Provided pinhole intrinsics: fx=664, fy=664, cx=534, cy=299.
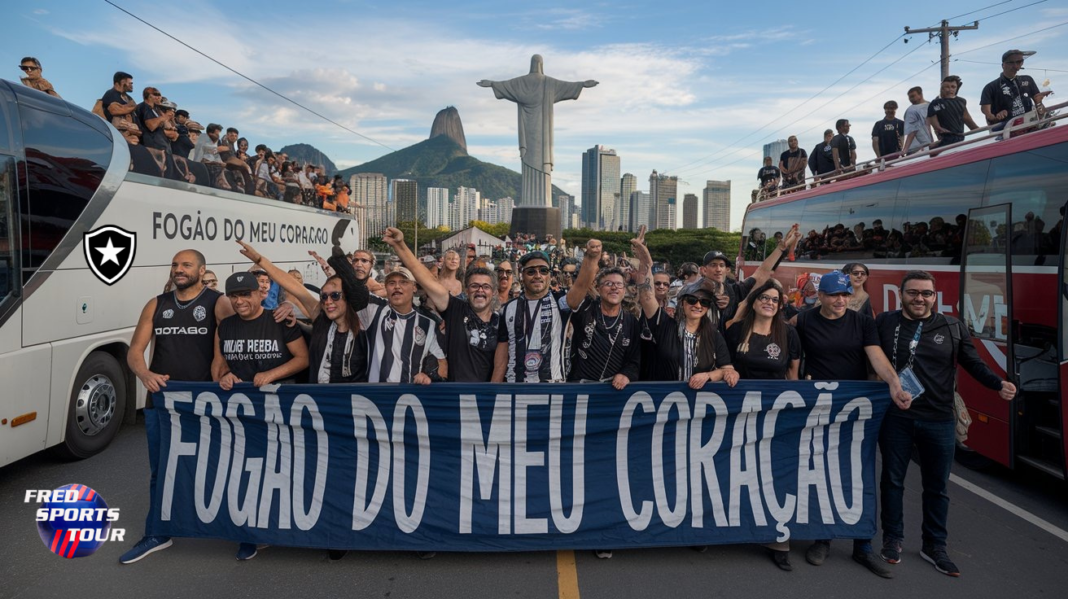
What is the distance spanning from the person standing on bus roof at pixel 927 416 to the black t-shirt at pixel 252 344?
404 cm

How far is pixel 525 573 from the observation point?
3.95 metres

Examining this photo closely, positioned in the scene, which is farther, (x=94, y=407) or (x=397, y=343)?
(x=94, y=407)

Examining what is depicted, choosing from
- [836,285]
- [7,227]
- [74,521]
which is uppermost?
[7,227]

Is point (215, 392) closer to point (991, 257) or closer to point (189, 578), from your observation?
point (189, 578)

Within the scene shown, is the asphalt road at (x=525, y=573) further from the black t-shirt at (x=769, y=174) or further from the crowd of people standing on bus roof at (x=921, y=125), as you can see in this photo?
the black t-shirt at (x=769, y=174)

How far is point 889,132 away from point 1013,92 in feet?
11.0

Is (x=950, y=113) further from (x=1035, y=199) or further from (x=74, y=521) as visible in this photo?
(x=74, y=521)

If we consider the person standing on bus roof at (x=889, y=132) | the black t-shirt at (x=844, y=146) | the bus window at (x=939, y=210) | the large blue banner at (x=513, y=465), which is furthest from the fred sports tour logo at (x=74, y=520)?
the black t-shirt at (x=844, y=146)

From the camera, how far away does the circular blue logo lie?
4332mm

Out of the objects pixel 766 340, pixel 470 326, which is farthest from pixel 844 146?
pixel 470 326

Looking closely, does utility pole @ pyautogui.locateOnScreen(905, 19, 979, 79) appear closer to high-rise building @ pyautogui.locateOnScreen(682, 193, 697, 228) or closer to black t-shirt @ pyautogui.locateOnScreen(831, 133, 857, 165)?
black t-shirt @ pyautogui.locateOnScreen(831, 133, 857, 165)

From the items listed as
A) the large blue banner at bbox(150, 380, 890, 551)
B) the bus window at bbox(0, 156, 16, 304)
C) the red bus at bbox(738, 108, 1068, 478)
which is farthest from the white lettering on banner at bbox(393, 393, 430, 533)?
the red bus at bbox(738, 108, 1068, 478)

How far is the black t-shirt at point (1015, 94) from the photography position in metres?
8.07

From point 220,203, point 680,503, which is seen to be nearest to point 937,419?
point 680,503
